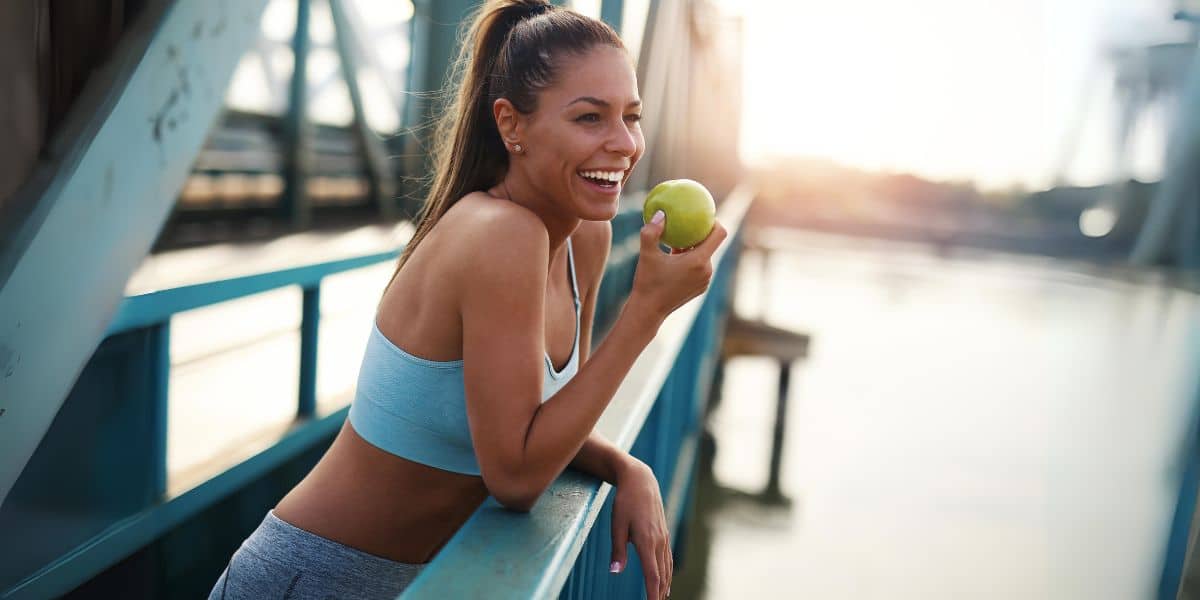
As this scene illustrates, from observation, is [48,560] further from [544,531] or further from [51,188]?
[544,531]

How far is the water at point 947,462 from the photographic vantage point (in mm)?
4520

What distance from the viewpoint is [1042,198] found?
32.1 metres

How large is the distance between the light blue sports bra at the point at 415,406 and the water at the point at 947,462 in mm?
2787

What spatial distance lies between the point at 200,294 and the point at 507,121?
0.93 m

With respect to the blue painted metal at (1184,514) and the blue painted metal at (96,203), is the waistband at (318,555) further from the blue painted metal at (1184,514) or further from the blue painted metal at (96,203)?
the blue painted metal at (1184,514)

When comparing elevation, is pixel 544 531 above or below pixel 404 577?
above

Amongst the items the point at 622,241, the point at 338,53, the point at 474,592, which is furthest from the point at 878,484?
the point at 338,53

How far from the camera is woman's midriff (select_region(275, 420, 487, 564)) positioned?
1341 mm

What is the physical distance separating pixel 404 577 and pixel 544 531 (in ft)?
1.27

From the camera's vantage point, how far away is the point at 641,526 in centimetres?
135

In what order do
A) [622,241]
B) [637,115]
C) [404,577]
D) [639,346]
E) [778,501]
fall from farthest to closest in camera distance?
[622,241], [778,501], [637,115], [404,577], [639,346]

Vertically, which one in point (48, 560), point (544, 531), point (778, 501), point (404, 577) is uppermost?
point (544, 531)

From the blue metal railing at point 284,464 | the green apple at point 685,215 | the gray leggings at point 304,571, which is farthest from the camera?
the green apple at point 685,215

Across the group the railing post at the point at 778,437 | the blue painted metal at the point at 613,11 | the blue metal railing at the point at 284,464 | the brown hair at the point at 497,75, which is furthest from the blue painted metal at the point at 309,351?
the railing post at the point at 778,437
